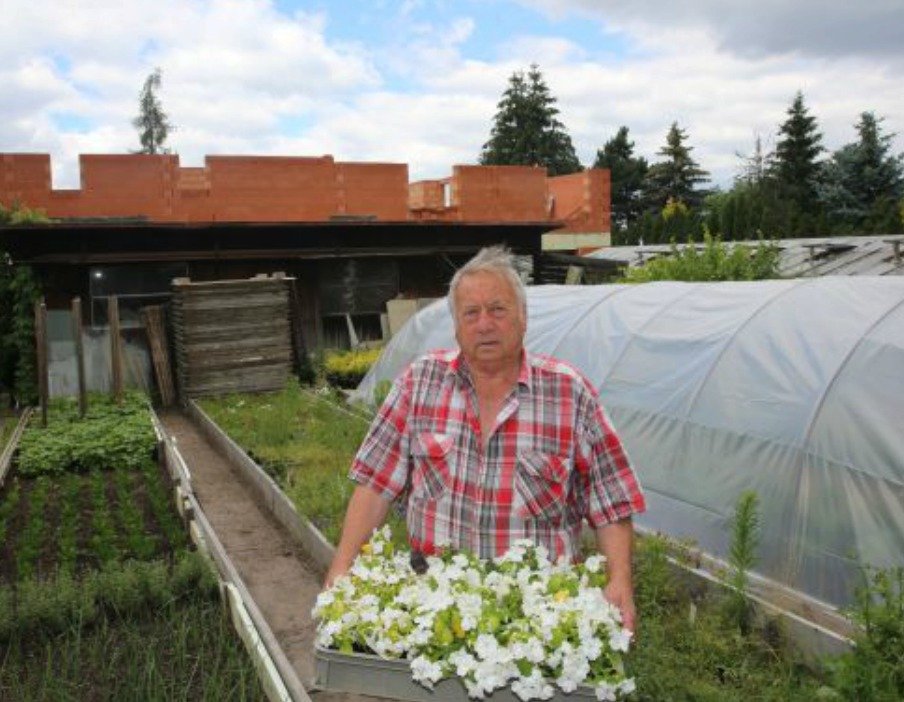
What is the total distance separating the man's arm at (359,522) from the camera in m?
2.71

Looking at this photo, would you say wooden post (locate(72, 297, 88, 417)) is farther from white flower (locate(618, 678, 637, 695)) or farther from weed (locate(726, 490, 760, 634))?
white flower (locate(618, 678, 637, 695))

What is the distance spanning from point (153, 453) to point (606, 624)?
8.94 metres

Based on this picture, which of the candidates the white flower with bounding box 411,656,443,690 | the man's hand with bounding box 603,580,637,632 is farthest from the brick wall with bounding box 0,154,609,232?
the white flower with bounding box 411,656,443,690

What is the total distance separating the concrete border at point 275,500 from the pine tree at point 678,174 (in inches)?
1859

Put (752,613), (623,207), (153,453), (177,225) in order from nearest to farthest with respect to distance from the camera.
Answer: (752,613)
(153,453)
(177,225)
(623,207)

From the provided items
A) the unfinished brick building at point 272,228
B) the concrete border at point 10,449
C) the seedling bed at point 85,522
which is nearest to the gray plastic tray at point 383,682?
the seedling bed at point 85,522

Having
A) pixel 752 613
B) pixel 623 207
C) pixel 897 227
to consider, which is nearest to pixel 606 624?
pixel 752 613

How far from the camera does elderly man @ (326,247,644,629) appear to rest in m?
2.64

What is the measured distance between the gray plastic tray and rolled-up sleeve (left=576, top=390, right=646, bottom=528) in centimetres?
66

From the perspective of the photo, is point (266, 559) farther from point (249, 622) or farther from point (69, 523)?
point (249, 622)

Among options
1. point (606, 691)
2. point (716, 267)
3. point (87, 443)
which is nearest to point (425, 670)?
point (606, 691)

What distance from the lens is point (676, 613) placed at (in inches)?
196

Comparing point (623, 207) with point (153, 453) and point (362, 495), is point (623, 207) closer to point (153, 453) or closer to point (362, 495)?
point (153, 453)

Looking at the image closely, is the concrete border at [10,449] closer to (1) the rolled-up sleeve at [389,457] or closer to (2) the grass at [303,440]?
(2) the grass at [303,440]
